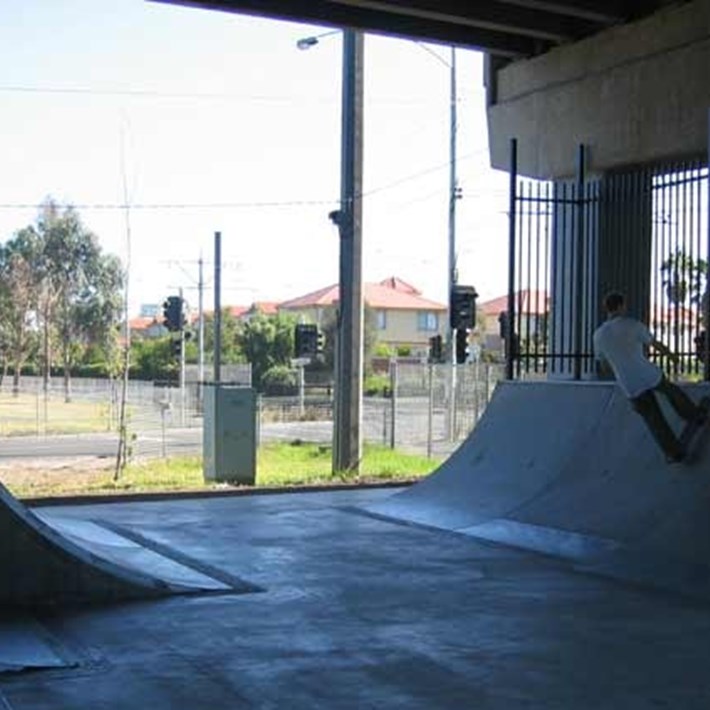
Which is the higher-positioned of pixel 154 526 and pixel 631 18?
pixel 631 18

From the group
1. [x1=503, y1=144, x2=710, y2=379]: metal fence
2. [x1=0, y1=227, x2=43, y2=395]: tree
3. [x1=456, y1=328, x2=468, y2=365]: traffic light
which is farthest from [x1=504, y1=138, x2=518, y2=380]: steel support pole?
[x1=0, y1=227, x2=43, y2=395]: tree

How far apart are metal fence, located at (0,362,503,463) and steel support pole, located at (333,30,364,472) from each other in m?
5.64

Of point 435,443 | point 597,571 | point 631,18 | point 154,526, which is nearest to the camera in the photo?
point 597,571

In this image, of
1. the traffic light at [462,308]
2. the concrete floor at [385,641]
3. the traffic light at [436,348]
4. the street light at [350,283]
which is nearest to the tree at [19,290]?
the traffic light at [436,348]

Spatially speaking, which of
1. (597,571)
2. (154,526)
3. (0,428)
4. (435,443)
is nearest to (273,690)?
(597,571)

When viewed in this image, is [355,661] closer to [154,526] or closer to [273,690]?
[273,690]

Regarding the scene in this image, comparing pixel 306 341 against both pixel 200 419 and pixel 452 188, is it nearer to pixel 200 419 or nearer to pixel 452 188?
pixel 452 188

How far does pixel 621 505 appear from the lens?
11.1 metres

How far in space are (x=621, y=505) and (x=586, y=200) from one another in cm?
573

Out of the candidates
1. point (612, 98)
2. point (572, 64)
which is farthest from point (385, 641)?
point (572, 64)

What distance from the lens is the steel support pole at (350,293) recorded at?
64.8 ft

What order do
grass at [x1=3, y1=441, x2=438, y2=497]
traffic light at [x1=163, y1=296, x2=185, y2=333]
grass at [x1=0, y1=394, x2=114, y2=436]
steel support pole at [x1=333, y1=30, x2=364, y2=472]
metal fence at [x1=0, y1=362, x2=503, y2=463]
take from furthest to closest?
1. grass at [x1=0, y1=394, x2=114, y2=436]
2. traffic light at [x1=163, y1=296, x2=185, y2=333]
3. metal fence at [x1=0, y1=362, x2=503, y2=463]
4. steel support pole at [x1=333, y1=30, x2=364, y2=472]
5. grass at [x1=3, y1=441, x2=438, y2=497]

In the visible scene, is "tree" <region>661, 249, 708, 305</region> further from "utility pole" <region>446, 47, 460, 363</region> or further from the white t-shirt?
"utility pole" <region>446, 47, 460, 363</region>

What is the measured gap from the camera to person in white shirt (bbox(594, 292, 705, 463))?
1102 cm
